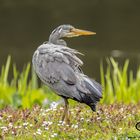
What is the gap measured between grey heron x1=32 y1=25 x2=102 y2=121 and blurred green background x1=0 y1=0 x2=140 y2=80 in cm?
996

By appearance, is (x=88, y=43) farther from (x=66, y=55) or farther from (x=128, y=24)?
(x=66, y=55)

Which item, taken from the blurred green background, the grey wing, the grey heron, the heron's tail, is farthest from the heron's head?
the blurred green background

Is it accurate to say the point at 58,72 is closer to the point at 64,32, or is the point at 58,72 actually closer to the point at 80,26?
the point at 64,32

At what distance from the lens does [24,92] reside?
32.0ft

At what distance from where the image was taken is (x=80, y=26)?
824 inches

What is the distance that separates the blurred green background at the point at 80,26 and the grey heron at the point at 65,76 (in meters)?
9.96

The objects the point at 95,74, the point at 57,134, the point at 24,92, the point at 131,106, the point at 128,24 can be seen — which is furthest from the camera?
the point at 128,24

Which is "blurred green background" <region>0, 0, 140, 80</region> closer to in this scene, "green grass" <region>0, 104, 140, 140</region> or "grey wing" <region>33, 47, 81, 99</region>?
"green grass" <region>0, 104, 140, 140</region>

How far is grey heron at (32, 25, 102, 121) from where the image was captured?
21.2 ft

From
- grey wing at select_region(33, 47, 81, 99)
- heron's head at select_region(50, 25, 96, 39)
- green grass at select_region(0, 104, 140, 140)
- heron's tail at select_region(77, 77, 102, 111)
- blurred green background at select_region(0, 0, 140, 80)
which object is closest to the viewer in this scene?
green grass at select_region(0, 104, 140, 140)

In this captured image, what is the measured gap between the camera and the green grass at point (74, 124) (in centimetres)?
621

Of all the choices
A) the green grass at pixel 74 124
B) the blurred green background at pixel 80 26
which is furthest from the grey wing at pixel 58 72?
the blurred green background at pixel 80 26

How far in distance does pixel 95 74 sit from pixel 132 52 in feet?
7.98

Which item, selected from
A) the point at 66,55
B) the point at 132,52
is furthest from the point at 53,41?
the point at 132,52
